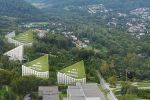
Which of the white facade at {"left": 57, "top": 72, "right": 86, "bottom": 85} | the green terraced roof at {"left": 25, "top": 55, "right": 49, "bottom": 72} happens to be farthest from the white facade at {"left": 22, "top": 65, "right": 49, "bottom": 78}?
the white facade at {"left": 57, "top": 72, "right": 86, "bottom": 85}

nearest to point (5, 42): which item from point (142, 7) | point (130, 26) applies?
point (130, 26)

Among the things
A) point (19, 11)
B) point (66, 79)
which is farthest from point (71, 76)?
point (19, 11)

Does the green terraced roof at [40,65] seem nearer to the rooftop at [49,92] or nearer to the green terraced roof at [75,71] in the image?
the green terraced roof at [75,71]

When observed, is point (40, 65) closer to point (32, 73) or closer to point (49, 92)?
point (32, 73)

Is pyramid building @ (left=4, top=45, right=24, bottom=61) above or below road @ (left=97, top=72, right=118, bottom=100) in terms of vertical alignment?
above

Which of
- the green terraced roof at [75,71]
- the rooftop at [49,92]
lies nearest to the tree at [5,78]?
the rooftop at [49,92]

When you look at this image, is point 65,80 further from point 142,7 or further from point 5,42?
point 142,7

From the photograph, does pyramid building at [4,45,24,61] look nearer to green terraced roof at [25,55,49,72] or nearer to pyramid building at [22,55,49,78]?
green terraced roof at [25,55,49,72]
